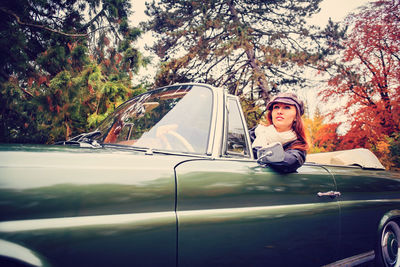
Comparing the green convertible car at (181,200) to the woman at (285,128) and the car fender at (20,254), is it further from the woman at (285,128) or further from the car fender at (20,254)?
the woman at (285,128)

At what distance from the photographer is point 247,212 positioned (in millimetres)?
1746

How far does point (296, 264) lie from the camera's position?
1886mm

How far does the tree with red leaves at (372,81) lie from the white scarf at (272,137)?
9508 millimetres

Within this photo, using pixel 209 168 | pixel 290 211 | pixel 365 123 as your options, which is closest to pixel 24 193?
pixel 209 168

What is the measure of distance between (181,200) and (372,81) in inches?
469

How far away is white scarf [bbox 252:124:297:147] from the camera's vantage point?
232 centimetres

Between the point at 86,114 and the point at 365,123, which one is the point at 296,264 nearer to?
the point at 86,114

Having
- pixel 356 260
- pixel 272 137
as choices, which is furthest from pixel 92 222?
pixel 356 260

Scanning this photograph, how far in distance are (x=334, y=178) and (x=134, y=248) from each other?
1896 millimetres

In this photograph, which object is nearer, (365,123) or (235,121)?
(235,121)

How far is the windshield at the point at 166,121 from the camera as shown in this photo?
1.94 m

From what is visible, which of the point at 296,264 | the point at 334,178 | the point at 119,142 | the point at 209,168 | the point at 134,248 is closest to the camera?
the point at 134,248

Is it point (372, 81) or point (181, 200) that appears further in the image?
point (372, 81)

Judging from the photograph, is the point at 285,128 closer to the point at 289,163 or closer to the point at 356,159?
the point at 289,163
